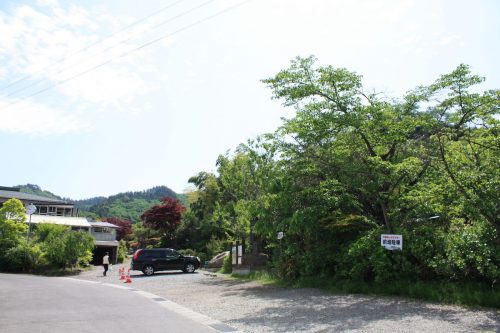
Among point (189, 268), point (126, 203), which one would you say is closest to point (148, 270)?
point (189, 268)

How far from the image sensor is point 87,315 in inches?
406

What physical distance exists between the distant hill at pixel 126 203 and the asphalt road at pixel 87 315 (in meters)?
78.9

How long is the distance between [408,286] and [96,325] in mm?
8508

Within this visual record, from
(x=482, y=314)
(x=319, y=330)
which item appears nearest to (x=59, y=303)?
(x=319, y=330)

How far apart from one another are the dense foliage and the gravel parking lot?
4.65ft

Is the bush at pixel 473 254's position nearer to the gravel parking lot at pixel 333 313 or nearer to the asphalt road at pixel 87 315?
the gravel parking lot at pixel 333 313

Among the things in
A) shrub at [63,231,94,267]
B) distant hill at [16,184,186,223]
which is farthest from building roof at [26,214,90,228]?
distant hill at [16,184,186,223]

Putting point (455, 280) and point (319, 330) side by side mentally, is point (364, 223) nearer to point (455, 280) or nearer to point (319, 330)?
point (455, 280)

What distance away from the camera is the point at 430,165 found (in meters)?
13.8

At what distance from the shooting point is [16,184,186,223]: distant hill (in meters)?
102

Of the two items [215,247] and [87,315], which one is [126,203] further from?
[87,315]

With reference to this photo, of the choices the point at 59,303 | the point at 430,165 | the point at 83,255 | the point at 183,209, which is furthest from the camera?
the point at 183,209

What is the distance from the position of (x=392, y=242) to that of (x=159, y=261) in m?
18.0

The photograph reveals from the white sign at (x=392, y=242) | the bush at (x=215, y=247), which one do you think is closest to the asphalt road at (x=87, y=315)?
the white sign at (x=392, y=242)
